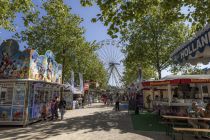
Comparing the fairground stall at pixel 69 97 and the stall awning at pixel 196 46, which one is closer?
the stall awning at pixel 196 46

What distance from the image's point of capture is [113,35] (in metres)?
9.01

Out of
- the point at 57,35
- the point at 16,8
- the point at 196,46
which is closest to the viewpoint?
the point at 196,46

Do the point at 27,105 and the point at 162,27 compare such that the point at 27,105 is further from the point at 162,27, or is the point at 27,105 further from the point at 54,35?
the point at 162,27

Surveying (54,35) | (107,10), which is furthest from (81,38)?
(107,10)

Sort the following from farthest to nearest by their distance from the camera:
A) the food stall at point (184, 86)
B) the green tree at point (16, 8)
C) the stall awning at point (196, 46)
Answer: the green tree at point (16, 8) → the food stall at point (184, 86) → the stall awning at point (196, 46)

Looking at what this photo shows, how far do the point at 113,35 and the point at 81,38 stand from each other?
25515 mm

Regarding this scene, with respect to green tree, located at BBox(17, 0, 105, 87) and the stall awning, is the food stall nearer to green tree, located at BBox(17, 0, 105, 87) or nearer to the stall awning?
the stall awning

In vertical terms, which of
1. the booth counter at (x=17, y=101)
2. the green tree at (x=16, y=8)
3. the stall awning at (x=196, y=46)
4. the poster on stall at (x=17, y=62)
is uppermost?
the green tree at (x=16, y=8)

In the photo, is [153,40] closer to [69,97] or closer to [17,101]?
[69,97]

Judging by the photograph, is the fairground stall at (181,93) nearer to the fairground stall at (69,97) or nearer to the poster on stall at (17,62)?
the poster on stall at (17,62)

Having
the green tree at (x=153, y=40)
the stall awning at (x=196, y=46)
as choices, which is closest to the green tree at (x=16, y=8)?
the stall awning at (x=196, y=46)

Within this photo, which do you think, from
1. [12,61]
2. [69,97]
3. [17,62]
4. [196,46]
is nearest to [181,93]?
[17,62]

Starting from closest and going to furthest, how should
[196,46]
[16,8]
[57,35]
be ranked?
[196,46] → [16,8] → [57,35]

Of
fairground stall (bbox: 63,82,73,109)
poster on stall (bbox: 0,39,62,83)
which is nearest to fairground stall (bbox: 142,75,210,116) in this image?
poster on stall (bbox: 0,39,62,83)
